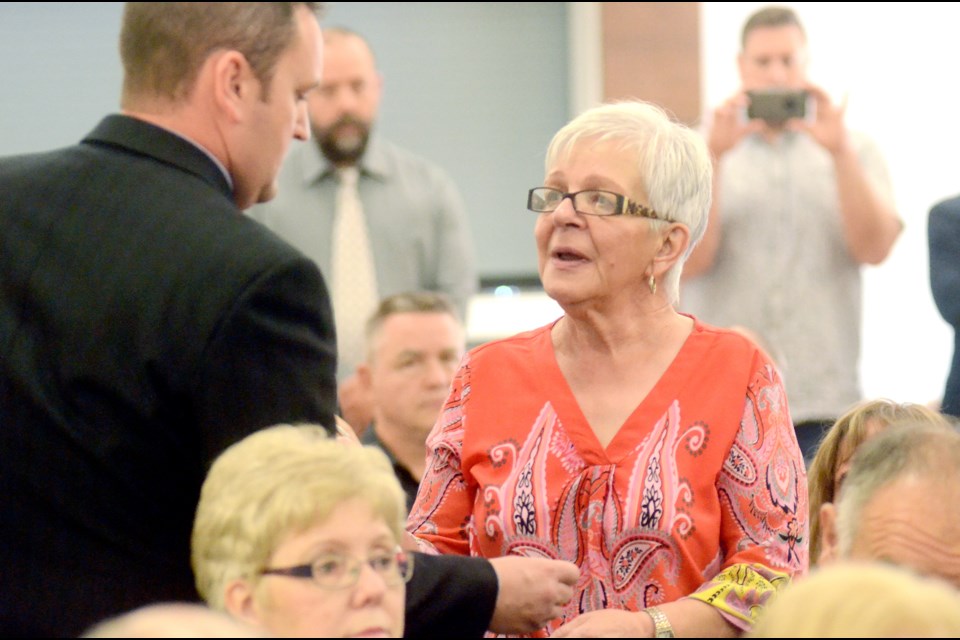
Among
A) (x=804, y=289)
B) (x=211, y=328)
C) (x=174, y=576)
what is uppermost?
(x=211, y=328)

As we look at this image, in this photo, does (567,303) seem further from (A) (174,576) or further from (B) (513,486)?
(A) (174,576)

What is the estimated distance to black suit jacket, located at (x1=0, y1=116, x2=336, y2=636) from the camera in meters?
2.08

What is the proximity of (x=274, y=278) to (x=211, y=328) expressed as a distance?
104 millimetres

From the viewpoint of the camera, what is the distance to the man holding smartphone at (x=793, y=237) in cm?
507

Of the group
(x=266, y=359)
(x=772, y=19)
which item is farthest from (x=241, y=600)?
(x=772, y=19)

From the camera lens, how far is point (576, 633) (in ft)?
8.04

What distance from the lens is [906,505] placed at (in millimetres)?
2297

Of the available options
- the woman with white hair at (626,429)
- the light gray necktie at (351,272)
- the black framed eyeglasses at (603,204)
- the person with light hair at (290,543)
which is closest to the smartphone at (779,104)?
the light gray necktie at (351,272)

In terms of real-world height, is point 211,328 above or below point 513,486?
above

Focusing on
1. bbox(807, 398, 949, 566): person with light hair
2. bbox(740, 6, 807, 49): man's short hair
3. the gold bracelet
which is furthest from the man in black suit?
bbox(740, 6, 807, 49): man's short hair

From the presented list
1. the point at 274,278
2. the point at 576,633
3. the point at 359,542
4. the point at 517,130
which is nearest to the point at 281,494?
the point at 359,542

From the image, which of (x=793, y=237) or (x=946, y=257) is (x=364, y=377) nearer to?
(x=793, y=237)

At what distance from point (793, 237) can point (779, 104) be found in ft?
1.40

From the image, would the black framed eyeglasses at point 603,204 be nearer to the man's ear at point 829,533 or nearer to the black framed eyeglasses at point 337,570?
the man's ear at point 829,533
